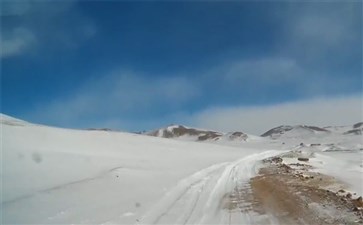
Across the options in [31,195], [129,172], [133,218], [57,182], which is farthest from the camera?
[129,172]

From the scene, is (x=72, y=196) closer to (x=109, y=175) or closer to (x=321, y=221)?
(x=109, y=175)

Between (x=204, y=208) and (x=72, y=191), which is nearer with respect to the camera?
(x=204, y=208)

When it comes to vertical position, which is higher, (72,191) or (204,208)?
(72,191)

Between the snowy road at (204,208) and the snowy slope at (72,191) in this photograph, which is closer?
the snowy road at (204,208)

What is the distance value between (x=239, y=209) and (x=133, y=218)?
3434 mm

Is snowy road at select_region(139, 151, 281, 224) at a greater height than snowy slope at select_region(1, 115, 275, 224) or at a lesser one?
lesser

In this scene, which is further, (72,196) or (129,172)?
(129,172)

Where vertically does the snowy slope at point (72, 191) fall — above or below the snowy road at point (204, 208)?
above

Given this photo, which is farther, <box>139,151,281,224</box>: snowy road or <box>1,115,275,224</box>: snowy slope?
<box>1,115,275,224</box>: snowy slope

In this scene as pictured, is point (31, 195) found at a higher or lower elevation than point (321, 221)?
higher

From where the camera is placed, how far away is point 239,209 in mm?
12258

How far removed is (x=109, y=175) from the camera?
67.9ft

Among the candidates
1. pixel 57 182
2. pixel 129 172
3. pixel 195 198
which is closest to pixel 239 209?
pixel 195 198

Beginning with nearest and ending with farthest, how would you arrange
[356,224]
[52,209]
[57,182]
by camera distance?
[356,224]
[52,209]
[57,182]
